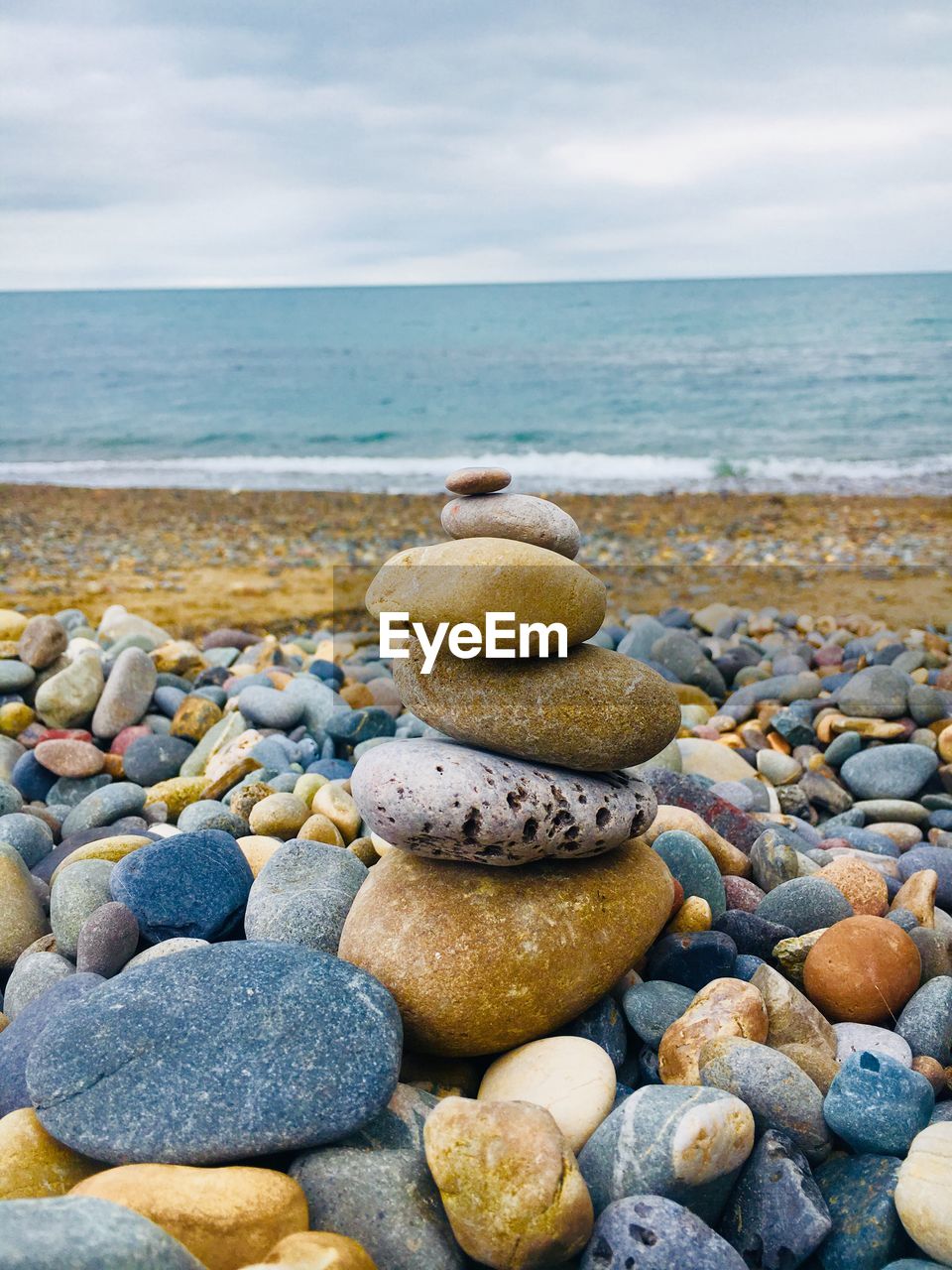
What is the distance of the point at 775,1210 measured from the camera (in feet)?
7.95

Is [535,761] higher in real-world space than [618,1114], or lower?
higher

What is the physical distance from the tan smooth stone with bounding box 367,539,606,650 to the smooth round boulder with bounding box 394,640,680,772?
110 millimetres

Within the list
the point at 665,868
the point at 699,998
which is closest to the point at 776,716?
the point at 665,868

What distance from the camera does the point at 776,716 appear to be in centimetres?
607

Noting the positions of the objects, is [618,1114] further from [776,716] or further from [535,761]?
[776,716]

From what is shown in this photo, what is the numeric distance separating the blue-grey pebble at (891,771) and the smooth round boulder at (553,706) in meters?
2.63

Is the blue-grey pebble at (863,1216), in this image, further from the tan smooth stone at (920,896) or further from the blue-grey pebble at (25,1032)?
the blue-grey pebble at (25,1032)

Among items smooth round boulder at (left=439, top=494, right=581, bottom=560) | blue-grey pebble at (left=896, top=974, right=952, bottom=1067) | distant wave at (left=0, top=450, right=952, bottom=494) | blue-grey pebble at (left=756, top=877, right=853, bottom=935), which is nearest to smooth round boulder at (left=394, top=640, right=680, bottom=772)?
smooth round boulder at (left=439, top=494, right=581, bottom=560)

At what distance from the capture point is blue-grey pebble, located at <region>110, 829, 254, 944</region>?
11.3 feet

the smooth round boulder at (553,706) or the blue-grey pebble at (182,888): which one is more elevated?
the smooth round boulder at (553,706)

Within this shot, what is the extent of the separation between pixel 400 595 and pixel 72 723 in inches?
147

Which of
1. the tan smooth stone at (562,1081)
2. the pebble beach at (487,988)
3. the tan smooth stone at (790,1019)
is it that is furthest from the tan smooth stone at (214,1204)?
the tan smooth stone at (790,1019)

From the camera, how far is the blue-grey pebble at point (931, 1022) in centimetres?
308

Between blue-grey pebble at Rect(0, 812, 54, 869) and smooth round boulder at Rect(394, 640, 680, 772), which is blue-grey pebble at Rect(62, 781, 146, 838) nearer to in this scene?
blue-grey pebble at Rect(0, 812, 54, 869)
